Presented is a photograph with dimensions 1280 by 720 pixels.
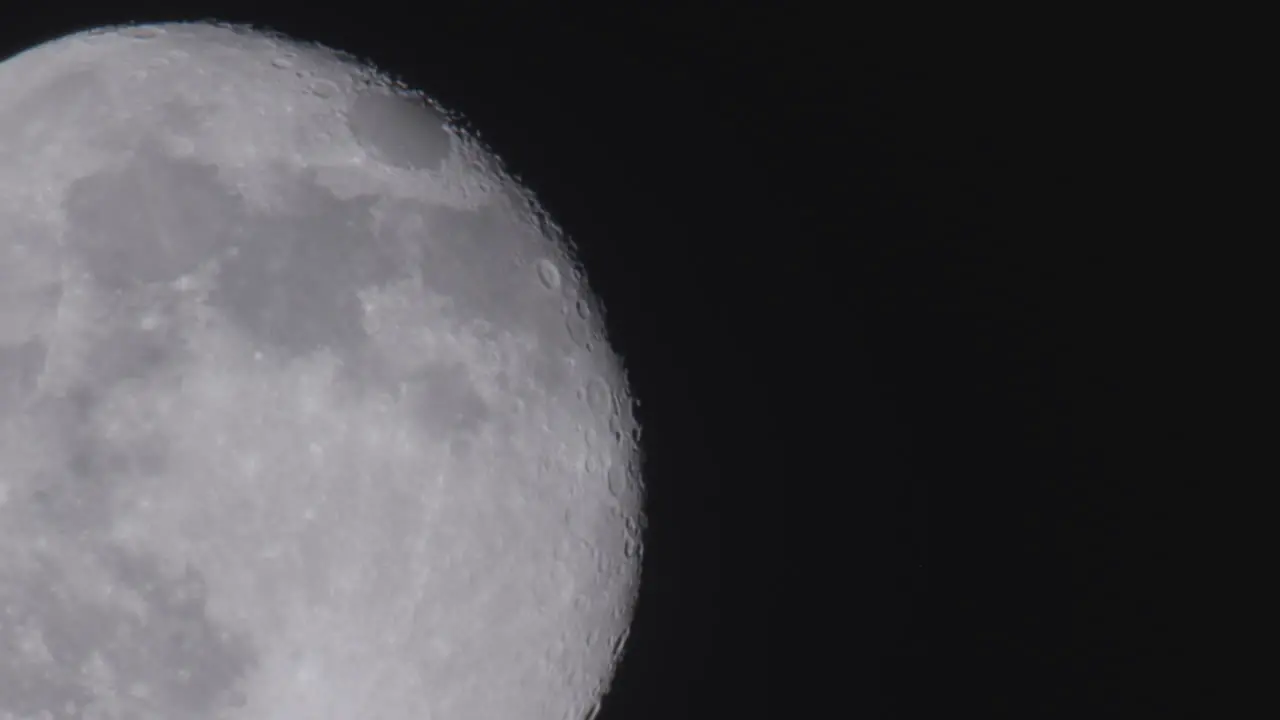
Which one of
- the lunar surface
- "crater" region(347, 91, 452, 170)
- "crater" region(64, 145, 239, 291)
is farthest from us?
"crater" region(347, 91, 452, 170)

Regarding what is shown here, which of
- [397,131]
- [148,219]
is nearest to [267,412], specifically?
[148,219]

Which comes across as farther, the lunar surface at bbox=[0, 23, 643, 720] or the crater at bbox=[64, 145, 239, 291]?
the crater at bbox=[64, 145, 239, 291]

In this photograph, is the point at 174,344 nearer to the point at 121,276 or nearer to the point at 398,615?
the point at 121,276

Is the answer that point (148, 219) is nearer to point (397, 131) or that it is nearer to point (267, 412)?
point (267, 412)

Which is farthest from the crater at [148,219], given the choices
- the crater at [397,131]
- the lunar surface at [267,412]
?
the crater at [397,131]

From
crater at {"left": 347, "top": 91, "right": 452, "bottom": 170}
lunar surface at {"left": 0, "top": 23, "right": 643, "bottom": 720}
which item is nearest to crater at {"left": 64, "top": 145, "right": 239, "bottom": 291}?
lunar surface at {"left": 0, "top": 23, "right": 643, "bottom": 720}

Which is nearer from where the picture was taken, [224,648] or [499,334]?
[224,648]

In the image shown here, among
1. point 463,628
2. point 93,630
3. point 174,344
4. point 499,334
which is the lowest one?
point 93,630

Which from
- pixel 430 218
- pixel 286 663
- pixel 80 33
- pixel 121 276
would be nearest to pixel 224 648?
pixel 286 663

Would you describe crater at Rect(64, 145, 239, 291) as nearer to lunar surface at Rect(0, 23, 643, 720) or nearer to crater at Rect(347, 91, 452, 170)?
lunar surface at Rect(0, 23, 643, 720)
